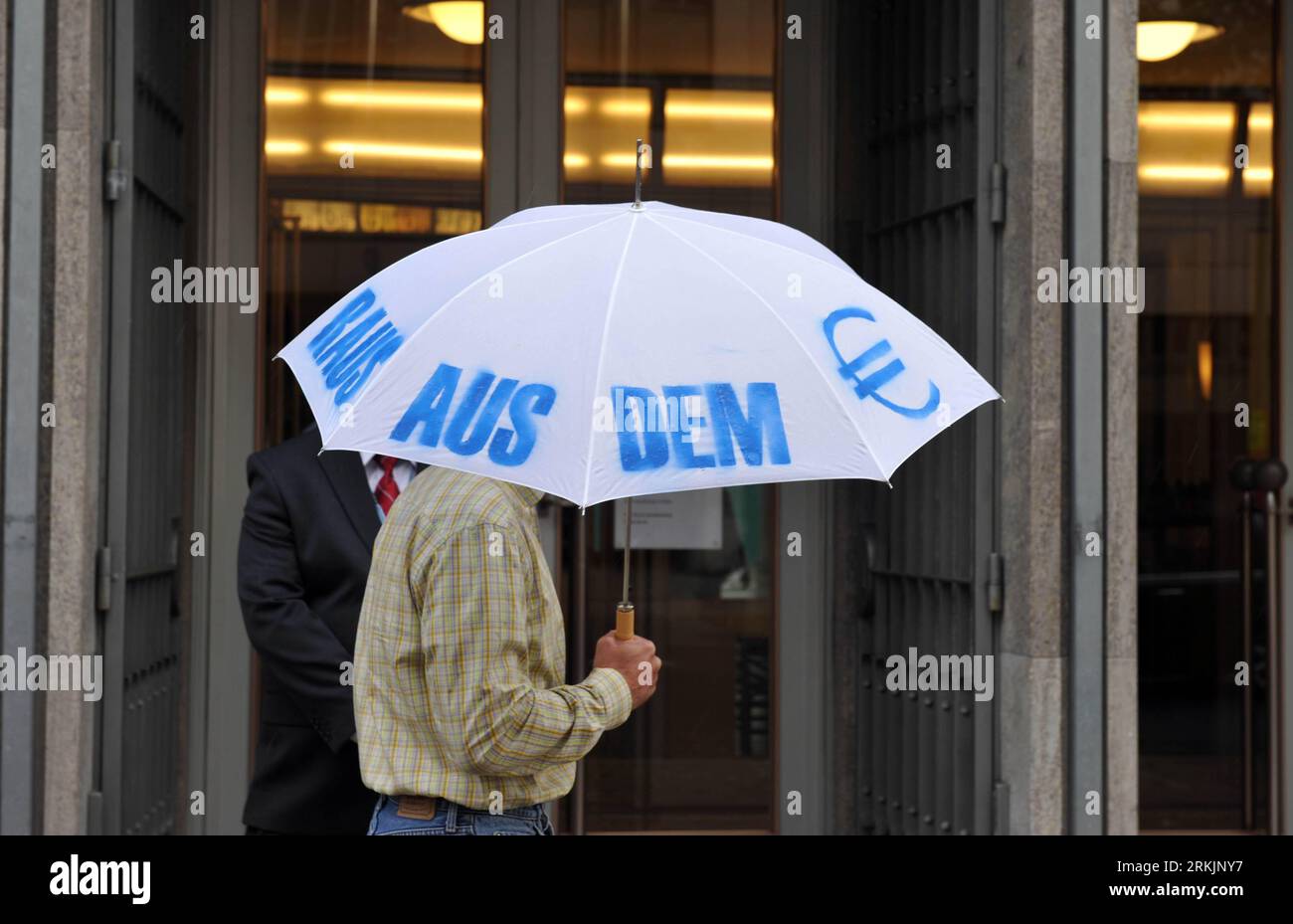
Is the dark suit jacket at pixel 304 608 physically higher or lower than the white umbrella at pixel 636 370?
lower

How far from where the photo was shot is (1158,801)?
21.0 feet

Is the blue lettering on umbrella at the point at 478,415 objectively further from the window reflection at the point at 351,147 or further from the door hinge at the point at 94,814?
the window reflection at the point at 351,147

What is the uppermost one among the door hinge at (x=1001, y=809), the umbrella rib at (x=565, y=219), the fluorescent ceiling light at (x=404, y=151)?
the fluorescent ceiling light at (x=404, y=151)

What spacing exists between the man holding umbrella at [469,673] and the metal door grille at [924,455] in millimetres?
2735

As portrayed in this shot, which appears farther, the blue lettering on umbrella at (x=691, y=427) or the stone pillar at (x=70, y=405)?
the stone pillar at (x=70, y=405)

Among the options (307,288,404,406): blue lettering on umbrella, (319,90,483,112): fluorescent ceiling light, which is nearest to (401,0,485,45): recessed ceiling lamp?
(319,90,483,112): fluorescent ceiling light

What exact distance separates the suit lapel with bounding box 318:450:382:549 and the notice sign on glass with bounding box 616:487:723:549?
2.22 m

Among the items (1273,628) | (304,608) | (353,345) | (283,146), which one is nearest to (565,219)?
(353,345)

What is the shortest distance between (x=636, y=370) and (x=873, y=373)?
42 cm

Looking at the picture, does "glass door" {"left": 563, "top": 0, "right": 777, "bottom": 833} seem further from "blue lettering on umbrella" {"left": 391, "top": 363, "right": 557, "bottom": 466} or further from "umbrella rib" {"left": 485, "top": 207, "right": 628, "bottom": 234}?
"blue lettering on umbrella" {"left": 391, "top": 363, "right": 557, "bottom": 466}

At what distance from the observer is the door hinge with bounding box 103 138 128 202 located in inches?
198

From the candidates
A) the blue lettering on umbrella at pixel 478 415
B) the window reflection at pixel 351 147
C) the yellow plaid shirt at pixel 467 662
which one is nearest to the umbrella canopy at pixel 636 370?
the blue lettering on umbrella at pixel 478 415

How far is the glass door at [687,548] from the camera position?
6199mm

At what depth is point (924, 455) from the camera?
578cm
